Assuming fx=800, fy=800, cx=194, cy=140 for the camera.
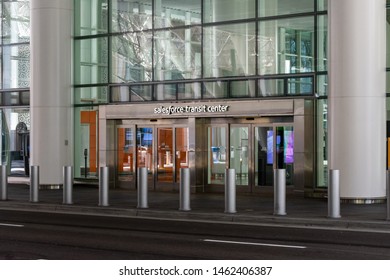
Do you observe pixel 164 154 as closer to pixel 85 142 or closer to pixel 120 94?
pixel 120 94

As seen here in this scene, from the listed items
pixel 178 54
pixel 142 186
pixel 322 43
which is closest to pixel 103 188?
pixel 142 186

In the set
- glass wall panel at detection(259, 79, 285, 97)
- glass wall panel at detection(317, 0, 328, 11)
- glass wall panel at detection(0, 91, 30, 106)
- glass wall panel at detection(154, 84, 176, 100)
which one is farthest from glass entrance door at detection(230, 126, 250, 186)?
glass wall panel at detection(0, 91, 30, 106)

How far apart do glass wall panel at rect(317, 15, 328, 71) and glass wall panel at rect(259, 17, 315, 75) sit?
22 cm

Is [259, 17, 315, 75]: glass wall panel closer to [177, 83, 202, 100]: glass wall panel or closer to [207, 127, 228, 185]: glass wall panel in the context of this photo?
[177, 83, 202, 100]: glass wall panel

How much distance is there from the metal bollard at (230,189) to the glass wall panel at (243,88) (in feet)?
23.5

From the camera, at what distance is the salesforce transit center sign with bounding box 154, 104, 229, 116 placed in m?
26.3

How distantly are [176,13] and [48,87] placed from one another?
17.7 ft

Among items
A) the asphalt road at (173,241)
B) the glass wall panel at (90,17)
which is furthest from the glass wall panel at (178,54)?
the asphalt road at (173,241)

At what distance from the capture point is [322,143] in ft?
81.8

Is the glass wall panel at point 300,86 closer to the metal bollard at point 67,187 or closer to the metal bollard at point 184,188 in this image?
the metal bollard at point 184,188

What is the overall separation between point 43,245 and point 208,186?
530 inches

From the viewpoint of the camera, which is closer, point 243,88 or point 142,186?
point 142,186

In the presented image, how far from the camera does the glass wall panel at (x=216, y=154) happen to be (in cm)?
2709

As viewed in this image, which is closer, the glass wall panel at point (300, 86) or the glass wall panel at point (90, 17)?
the glass wall panel at point (300, 86)
